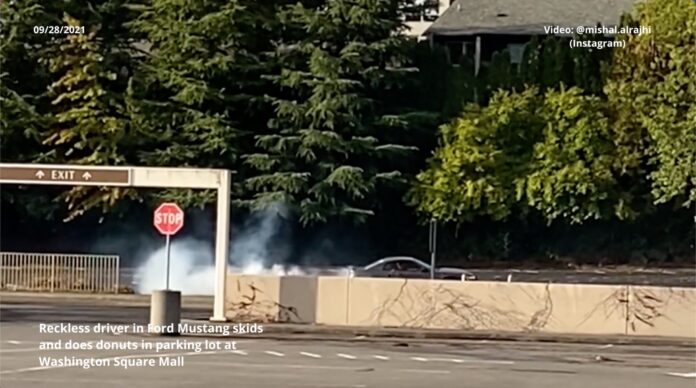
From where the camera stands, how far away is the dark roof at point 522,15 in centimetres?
6231

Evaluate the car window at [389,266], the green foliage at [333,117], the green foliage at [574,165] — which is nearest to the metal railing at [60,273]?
the green foliage at [333,117]

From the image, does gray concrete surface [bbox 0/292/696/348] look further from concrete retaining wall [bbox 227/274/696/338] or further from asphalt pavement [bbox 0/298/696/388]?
asphalt pavement [bbox 0/298/696/388]

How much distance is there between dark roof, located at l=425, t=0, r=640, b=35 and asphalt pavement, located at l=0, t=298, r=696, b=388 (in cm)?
3339

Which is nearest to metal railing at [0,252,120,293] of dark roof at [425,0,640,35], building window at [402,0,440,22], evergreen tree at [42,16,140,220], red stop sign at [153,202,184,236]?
evergreen tree at [42,16,140,220]

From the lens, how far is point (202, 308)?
4072 cm

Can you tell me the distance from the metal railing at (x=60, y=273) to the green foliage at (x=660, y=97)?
20.6 meters

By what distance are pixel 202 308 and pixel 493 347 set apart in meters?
13.7

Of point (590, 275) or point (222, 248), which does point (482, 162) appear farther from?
point (222, 248)

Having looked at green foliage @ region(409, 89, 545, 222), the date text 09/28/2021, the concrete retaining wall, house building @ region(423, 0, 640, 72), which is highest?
house building @ region(423, 0, 640, 72)

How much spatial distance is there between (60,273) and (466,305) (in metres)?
18.3

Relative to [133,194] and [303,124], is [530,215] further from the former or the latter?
[133,194]

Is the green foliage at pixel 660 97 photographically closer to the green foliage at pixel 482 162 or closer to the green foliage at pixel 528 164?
the green foliage at pixel 528 164

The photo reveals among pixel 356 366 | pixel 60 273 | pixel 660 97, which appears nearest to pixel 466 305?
pixel 356 366

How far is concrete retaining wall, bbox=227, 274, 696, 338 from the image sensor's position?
32594 mm
